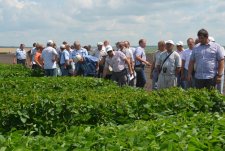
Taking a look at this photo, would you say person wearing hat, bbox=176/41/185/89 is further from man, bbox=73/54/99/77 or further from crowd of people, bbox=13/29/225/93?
man, bbox=73/54/99/77

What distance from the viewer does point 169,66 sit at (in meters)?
11.1

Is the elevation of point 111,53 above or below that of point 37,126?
above

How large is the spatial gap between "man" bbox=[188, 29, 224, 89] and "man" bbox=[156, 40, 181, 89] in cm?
111

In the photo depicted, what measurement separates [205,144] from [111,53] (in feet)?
29.7

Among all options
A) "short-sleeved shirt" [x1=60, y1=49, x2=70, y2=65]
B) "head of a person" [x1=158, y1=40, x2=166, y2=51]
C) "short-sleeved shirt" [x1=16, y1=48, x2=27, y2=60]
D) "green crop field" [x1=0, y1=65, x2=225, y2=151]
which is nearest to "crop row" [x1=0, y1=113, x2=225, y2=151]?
"green crop field" [x1=0, y1=65, x2=225, y2=151]

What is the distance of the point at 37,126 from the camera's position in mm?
7172

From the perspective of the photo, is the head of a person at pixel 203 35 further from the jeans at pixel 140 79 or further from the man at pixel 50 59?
the man at pixel 50 59

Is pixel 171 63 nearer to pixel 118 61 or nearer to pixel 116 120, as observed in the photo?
pixel 118 61

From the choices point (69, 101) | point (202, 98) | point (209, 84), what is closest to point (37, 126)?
point (69, 101)

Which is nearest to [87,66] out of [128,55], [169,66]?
[128,55]

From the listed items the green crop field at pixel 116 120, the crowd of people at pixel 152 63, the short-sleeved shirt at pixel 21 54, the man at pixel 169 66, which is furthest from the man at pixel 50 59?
the short-sleeved shirt at pixel 21 54

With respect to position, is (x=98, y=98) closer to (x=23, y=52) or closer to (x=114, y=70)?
(x=114, y=70)

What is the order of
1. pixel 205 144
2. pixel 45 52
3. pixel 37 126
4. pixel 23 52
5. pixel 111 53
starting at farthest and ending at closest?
1. pixel 23 52
2. pixel 45 52
3. pixel 111 53
4. pixel 37 126
5. pixel 205 144

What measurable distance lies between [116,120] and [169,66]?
4.00 metres
